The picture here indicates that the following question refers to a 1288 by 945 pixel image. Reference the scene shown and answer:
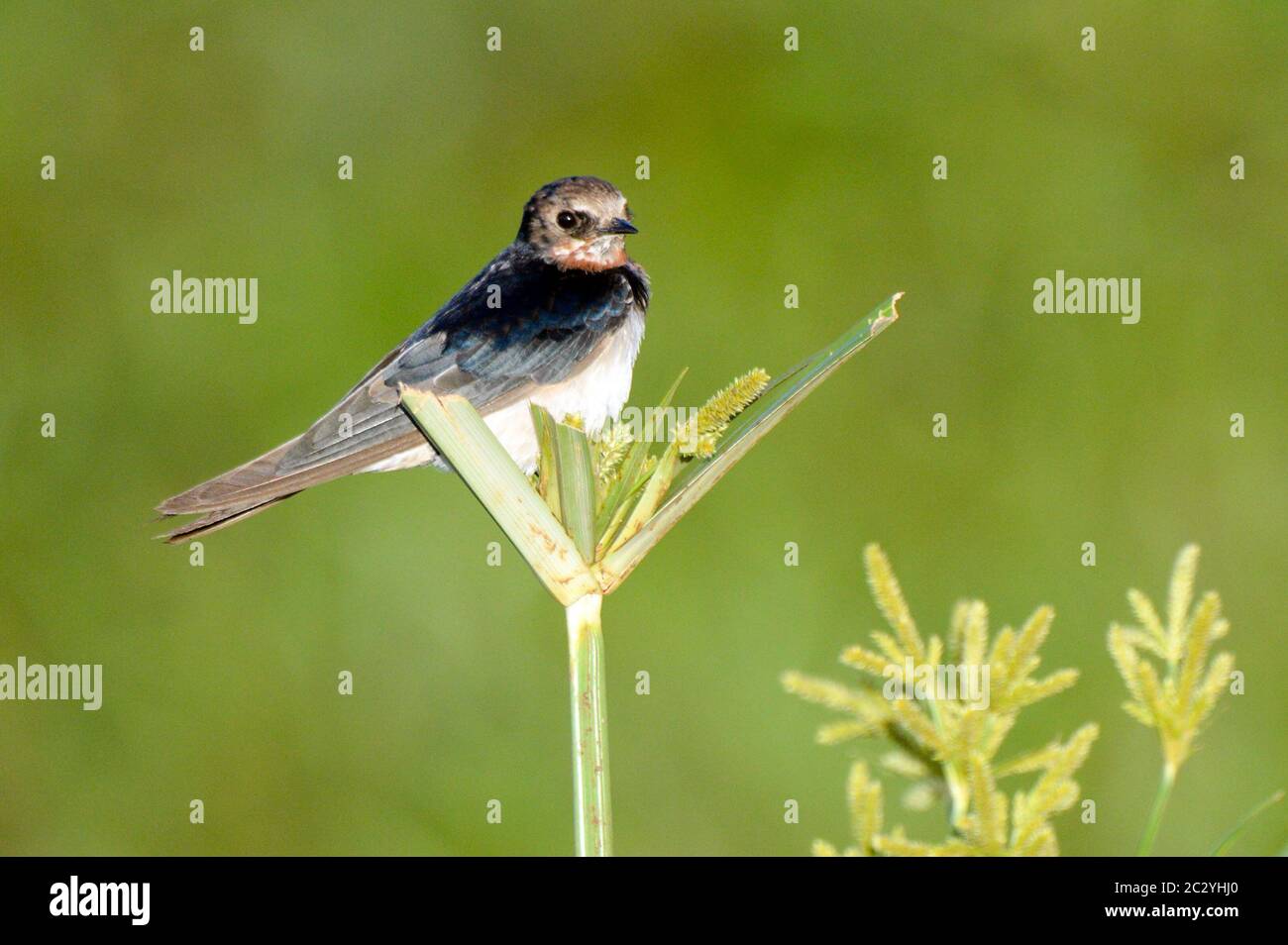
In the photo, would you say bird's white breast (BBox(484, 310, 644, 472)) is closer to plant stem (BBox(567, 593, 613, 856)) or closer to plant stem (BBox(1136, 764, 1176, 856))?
plant stem (BBox(567, 593, 613, 856))

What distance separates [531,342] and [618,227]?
43 cm

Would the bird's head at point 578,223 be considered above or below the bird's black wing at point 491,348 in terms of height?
above

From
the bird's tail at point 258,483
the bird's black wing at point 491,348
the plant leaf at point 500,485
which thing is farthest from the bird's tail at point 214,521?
the plant leaf at point 500,485

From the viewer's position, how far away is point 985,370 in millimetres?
4977

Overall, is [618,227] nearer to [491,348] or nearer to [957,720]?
[491,348]

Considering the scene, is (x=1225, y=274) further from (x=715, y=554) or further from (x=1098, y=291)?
(x=715, y=554)

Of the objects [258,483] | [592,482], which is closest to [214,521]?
[258,483]

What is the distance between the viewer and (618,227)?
156 inches

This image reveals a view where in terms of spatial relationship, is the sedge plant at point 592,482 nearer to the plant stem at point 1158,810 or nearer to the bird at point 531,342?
the plant stem at point 1158,810

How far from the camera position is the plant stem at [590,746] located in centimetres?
101

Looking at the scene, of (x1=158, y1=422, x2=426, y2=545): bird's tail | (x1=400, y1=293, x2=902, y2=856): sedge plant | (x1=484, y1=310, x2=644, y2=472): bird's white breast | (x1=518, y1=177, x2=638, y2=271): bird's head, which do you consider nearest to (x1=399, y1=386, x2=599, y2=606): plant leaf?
(x1=400, y1=293, x2=902, y2=856): sedge plant

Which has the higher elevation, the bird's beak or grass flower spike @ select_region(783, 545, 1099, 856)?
the bird's beak

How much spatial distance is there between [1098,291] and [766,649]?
5.95ft

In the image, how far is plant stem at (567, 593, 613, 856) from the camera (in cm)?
101
